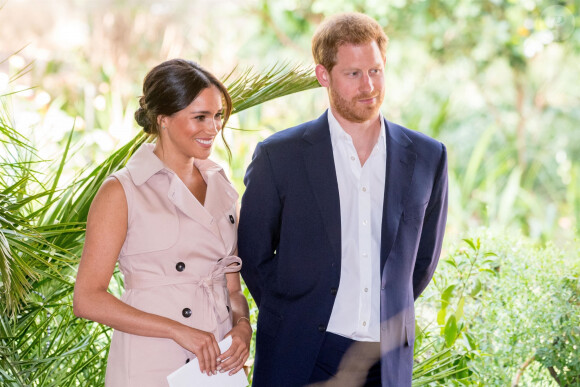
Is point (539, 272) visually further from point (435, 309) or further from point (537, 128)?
point (537, 128)

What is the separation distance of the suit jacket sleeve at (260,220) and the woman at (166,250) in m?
0.18

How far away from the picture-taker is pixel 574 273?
328cm

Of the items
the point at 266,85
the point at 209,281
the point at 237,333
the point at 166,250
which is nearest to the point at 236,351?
the point at 237,333

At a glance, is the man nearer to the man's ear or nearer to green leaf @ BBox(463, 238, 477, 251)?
the man's ear

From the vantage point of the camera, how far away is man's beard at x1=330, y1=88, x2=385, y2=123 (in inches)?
88.1

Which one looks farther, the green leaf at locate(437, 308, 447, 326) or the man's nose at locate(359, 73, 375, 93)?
the green leaf at locate(437, 308, 447, 326)

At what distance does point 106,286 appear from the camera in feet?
6.07

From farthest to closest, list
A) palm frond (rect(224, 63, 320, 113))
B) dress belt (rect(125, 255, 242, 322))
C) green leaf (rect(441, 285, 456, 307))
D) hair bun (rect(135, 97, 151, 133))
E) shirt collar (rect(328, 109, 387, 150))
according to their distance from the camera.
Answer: green leaf (rect(441, 285, 456, 307)) → palm frond (rect(224, 63, 320, 113)) → shirt collar (rect(328, 109, 387, 150)) → hair bun (rect(135, 97, 151, 133)) → dress belt (rect(125, 255, 242, 322))

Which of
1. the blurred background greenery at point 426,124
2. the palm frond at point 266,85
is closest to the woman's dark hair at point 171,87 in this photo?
the blurred background greenery at point 426,124

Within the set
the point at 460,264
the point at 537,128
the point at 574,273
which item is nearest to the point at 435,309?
the point at 460,264

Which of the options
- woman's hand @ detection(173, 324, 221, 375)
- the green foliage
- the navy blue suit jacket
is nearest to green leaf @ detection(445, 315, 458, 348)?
the green foliage

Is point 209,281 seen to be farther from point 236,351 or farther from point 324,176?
point 324,176

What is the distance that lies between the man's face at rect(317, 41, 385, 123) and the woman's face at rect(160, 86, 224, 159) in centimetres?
41

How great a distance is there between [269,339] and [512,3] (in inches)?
245
